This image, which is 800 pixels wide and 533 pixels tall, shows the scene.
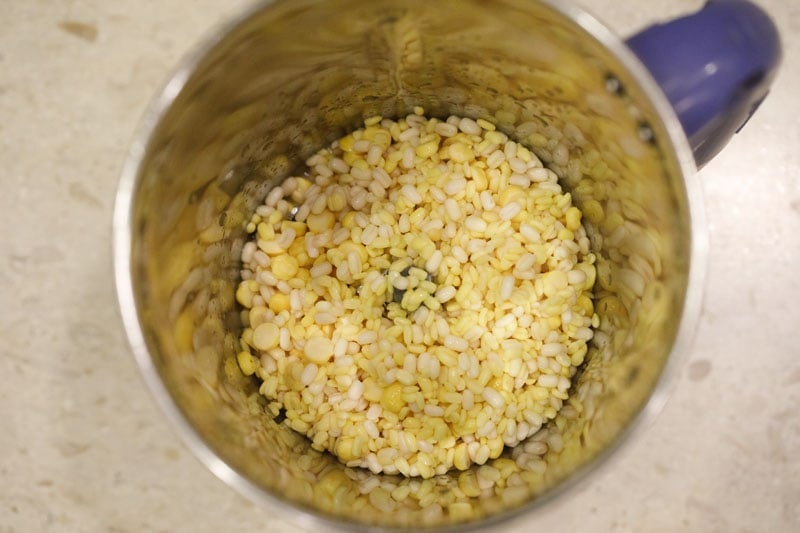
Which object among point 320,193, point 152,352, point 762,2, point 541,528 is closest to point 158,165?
point 152,352

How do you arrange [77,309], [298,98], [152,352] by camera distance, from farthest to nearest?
[77,309]
[298,98]
[152,352]

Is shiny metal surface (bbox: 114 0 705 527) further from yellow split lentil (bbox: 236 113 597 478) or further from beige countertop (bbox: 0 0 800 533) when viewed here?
beige countertop (bbox: 0 0 800 533)

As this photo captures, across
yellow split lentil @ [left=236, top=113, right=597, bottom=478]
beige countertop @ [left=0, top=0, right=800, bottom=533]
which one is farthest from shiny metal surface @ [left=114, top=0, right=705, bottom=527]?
beige countertop @ [left=0, top=0, right=800, bottom=533]

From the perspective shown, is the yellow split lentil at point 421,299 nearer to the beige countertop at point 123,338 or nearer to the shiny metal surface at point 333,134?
the shiny metal surface at point 333,134

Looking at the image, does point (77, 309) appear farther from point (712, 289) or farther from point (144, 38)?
point (712, 289)

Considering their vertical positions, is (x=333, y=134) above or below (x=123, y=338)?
above

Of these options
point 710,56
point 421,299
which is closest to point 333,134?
point 421,299

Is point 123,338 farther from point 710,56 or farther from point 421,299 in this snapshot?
point 710,56
